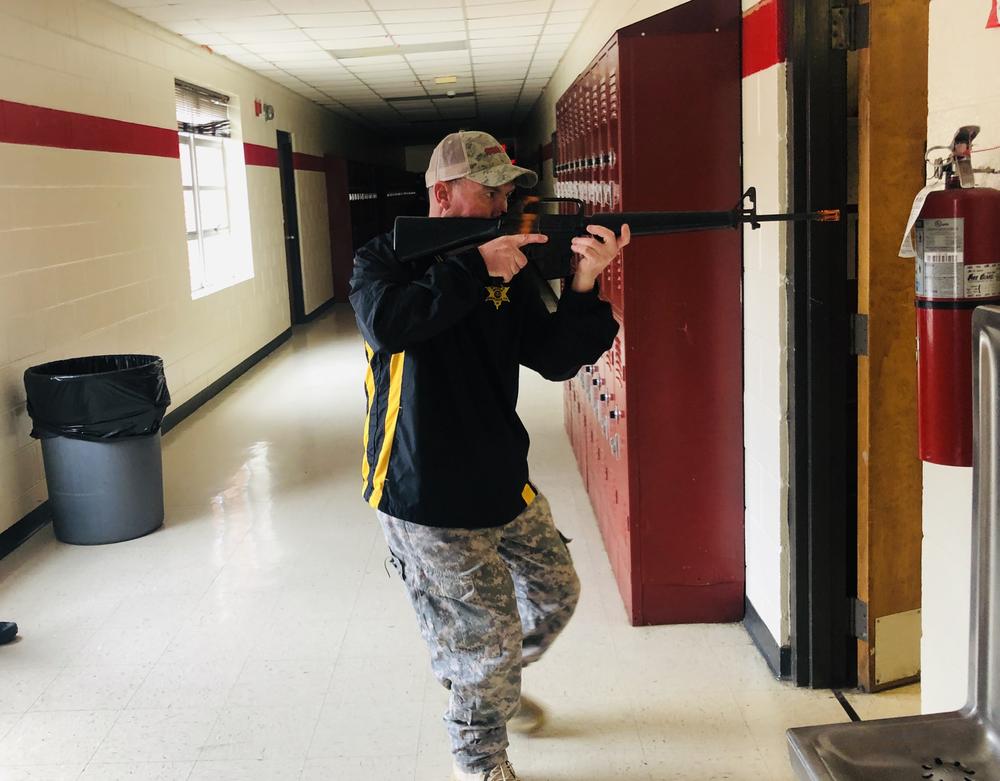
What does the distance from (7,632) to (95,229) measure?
2582mm

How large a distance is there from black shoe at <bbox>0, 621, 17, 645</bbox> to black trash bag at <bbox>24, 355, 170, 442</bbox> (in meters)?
1.02

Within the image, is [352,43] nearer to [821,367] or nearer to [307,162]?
[307,162]

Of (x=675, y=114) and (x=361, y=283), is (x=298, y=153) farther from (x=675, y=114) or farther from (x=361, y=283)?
(x=361, y=283)

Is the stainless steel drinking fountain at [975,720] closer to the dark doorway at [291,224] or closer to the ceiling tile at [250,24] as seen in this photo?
the ceiling tile at [250,24]

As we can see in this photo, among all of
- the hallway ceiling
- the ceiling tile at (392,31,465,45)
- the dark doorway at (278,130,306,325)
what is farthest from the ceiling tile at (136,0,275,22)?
the dark doorway at (278,130,306,325)

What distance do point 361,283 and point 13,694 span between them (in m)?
1.76

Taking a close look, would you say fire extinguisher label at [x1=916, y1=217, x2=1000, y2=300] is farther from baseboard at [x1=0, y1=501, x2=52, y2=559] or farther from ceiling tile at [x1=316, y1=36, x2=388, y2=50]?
ceiling tile at [x1=316, y1=36, x2=388, y2=50]

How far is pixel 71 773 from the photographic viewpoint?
237 cm

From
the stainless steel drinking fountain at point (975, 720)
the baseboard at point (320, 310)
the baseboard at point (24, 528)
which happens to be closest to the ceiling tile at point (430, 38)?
the baseboard at point (320, 310)

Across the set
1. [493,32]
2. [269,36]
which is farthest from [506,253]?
[493,32]

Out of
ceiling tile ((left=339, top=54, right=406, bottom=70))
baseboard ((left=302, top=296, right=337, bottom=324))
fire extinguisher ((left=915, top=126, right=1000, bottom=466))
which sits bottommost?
baseboard ((left=302, top=296, right=337, bottom=324))

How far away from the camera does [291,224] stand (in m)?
10.3

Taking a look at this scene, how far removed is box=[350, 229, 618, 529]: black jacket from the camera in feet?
6.20

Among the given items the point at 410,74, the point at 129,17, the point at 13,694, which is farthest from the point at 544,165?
the point at 13,694
